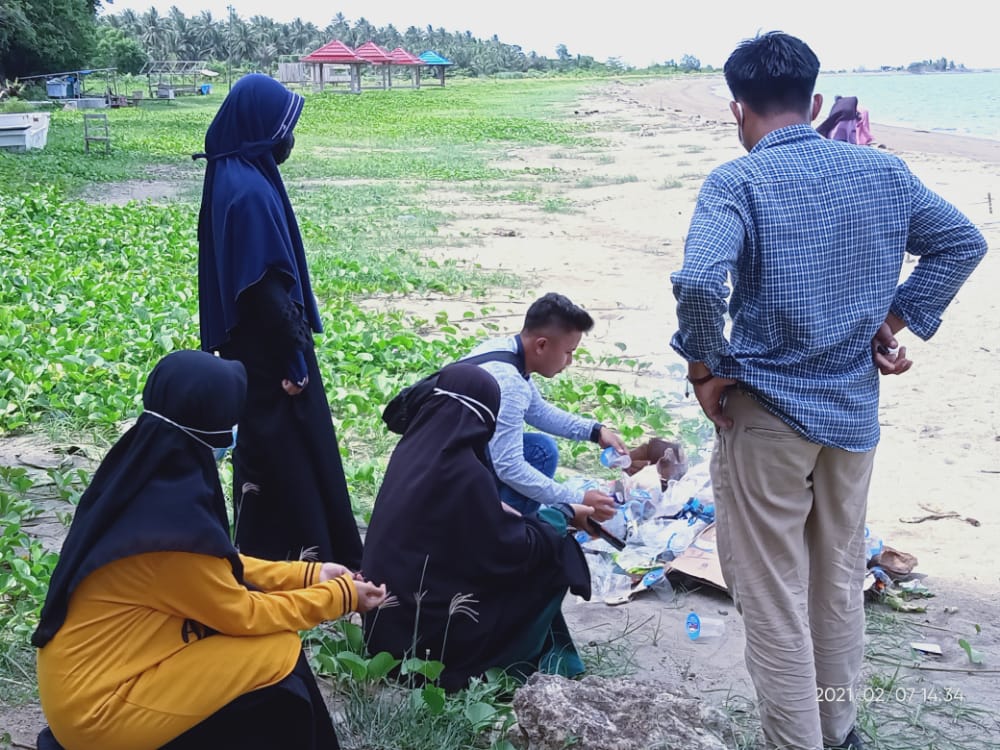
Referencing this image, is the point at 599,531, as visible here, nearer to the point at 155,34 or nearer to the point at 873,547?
the point at 873,547

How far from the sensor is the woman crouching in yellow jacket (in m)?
2.26

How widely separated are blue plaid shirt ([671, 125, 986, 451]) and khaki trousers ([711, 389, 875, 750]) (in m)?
0.09

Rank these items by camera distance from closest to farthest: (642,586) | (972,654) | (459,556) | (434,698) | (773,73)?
(773,73) < (434,698) < (459,556) < (972,654) < (642,586)

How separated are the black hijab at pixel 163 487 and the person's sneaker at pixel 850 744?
1.74 meters

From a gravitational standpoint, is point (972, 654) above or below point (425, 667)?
below

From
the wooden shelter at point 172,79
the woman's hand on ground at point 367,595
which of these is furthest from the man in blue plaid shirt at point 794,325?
the wooden shelter at point 172,79

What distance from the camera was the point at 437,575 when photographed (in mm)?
3131

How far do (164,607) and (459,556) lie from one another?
3.31ft

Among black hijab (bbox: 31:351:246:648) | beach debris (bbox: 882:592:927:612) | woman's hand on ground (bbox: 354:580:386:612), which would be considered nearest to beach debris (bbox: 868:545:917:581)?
beach debris (bbox: 882:592:927:612)

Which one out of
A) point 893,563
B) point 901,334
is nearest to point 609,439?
point 893,563

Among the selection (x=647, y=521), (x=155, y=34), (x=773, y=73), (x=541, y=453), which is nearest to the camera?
(x=773, y=73)

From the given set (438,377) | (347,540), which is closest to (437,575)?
(438,377)

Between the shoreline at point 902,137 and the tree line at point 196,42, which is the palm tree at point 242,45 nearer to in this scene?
the tree line at point 196,42

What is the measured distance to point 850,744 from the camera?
2924 millimetres
